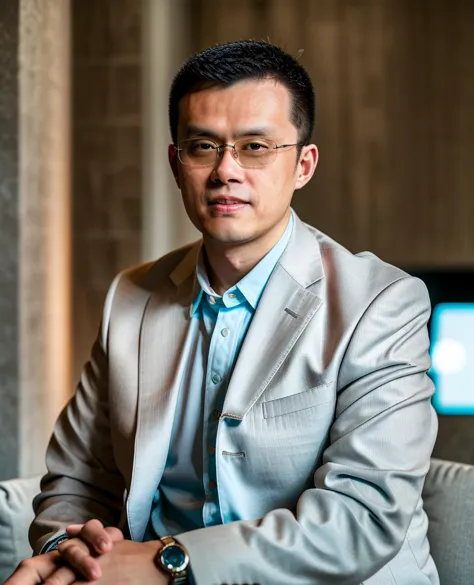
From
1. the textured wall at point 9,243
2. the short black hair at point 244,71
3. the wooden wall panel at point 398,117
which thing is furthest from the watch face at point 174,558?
the wooden wall panel at point 398,117

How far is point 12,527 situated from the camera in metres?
1.84

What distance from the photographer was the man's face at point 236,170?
5.17ft

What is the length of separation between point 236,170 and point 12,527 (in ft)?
2.97

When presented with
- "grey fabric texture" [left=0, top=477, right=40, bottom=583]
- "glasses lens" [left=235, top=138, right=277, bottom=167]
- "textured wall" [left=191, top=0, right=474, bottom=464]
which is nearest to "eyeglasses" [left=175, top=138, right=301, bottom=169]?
"glasses lens" [left=235, top=138, right=277, bottom=167]

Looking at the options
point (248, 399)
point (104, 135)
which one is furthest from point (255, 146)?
point (104, 135)

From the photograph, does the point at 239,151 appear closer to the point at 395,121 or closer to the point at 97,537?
the point at 97,537

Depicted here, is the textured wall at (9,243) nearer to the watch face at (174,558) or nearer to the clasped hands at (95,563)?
the clasped hands at (95,563)

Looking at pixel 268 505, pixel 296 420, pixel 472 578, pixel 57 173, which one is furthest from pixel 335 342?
pixel 57 173

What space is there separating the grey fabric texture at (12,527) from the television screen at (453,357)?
2.57 m

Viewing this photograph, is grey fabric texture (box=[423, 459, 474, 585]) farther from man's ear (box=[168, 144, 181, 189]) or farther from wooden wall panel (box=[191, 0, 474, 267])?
wooden wall panel (box=[191, 0, 474, 267])

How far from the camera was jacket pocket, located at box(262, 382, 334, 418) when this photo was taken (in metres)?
1.50

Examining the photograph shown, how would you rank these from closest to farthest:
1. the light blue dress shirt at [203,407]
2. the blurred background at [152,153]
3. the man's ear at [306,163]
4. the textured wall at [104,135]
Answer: the light blue dress shirt at [203,407], the man's ear at [306,163], the blurred background at [152,153], the textured wall at [104,135]

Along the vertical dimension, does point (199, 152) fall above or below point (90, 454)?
above

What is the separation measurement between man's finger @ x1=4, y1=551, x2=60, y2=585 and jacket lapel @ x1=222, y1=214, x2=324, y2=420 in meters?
0.38
